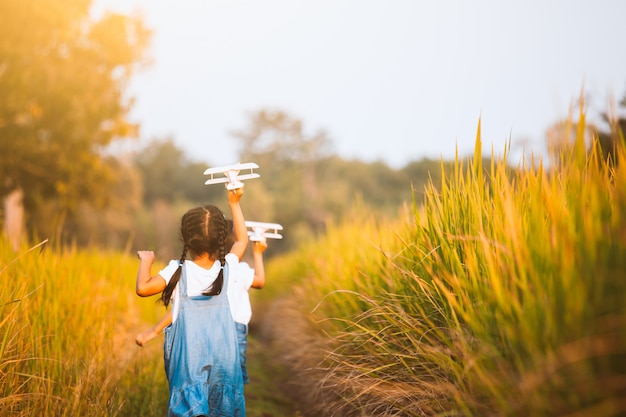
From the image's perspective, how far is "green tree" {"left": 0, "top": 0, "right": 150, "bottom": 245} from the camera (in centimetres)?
1084

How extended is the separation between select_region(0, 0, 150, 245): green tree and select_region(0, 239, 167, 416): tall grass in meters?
7.19

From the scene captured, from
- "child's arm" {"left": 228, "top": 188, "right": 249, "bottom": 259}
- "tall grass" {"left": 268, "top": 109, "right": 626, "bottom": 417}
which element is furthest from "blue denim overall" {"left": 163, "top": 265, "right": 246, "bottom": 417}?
"tall grass" {"left": 268, "top": 109, "right": 626, "bottom": 417}

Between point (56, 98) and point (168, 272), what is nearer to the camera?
point (168, 272)

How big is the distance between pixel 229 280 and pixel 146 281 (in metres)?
0.51

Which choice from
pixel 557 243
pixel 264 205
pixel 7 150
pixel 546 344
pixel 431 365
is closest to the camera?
pixel 546 344

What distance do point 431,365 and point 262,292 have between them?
32.1 feet

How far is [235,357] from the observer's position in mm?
3043

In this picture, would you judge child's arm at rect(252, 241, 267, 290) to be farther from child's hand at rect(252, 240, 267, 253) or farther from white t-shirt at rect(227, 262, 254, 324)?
white t-shirt at rect(227, 262, 254, 324)

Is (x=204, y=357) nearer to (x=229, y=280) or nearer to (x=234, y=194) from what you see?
(x=229, y=280)

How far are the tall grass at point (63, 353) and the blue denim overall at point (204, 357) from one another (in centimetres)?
55

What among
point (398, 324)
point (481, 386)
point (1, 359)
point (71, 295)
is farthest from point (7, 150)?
point (481, 386)

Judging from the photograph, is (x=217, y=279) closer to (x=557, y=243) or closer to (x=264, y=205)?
(x=557, y=243)

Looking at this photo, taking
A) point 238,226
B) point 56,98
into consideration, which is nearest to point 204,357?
point 238,226

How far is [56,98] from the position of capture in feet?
38.2
